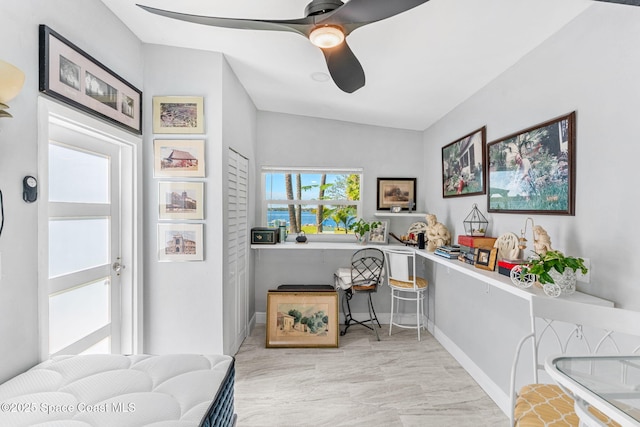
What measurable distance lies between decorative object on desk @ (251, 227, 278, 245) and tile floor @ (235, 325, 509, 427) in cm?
107

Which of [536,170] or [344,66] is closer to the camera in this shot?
[344,66]

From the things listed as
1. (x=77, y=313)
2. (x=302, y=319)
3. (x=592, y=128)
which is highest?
(x=592, y=128)

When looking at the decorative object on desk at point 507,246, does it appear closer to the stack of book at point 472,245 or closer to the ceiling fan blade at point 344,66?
the stack of book at point 472,245

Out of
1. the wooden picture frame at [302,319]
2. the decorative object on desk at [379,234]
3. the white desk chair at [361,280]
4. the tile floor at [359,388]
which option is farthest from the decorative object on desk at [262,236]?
the decorative object on desk at [379,234]

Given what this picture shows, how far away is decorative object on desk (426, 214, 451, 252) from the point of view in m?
3.11

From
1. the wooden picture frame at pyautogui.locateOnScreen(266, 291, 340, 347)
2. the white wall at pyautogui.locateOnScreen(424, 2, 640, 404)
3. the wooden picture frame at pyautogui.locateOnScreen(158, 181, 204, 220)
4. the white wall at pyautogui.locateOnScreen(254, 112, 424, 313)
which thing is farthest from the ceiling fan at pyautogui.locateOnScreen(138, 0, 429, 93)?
the wooden picture frame at pyautogui.locateOnScreen(266, 291, 340, 347)

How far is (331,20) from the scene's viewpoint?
1.38 metres

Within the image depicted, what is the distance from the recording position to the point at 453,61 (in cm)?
217

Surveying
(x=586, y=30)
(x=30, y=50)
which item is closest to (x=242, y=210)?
(x=30, y=50)

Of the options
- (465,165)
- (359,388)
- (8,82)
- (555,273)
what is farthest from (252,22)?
(359,388)

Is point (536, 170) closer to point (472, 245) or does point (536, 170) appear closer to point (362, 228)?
point (472, 245)

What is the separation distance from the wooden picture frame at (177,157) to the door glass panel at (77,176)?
356mm

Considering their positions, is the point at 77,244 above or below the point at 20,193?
below

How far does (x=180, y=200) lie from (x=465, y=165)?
2.47 meters
